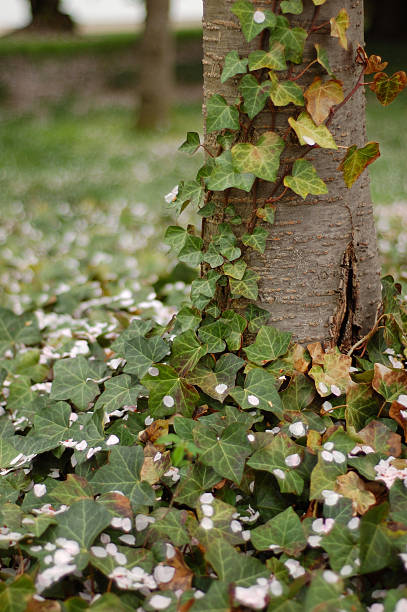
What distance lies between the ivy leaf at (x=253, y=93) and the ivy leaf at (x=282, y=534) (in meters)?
1.06

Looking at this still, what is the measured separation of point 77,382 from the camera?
6.18ft

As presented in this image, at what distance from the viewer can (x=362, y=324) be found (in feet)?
6.18

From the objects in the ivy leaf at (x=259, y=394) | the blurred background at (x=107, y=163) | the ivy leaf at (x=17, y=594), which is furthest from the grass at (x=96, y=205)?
the ivy leaf at (x=17, y=594)

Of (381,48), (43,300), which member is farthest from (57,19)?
(43,300)

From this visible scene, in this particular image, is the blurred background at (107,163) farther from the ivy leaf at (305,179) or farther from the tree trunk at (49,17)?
the tree trunk at (49,17)

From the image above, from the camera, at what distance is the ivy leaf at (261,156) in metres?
1.54

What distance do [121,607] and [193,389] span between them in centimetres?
62

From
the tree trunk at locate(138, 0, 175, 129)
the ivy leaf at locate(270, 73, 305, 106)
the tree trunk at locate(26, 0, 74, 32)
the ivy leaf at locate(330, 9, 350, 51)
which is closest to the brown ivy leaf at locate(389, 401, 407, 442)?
the ivy leaf at locate(270, 73, 305, 106)

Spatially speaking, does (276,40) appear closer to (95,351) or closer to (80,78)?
(95,351)

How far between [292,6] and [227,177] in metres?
0.47

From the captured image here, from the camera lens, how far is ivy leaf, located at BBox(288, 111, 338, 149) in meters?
1.53

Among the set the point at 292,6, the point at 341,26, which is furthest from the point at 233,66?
the point at 341,26

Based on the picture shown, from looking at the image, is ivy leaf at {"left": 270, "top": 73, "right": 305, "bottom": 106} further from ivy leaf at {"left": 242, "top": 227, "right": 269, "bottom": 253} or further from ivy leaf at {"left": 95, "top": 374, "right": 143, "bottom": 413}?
ivy leaf at {"left": 95, "top": 374, "right": 143, "bottom": 413}

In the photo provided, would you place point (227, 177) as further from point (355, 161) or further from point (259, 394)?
point (259, 394)
